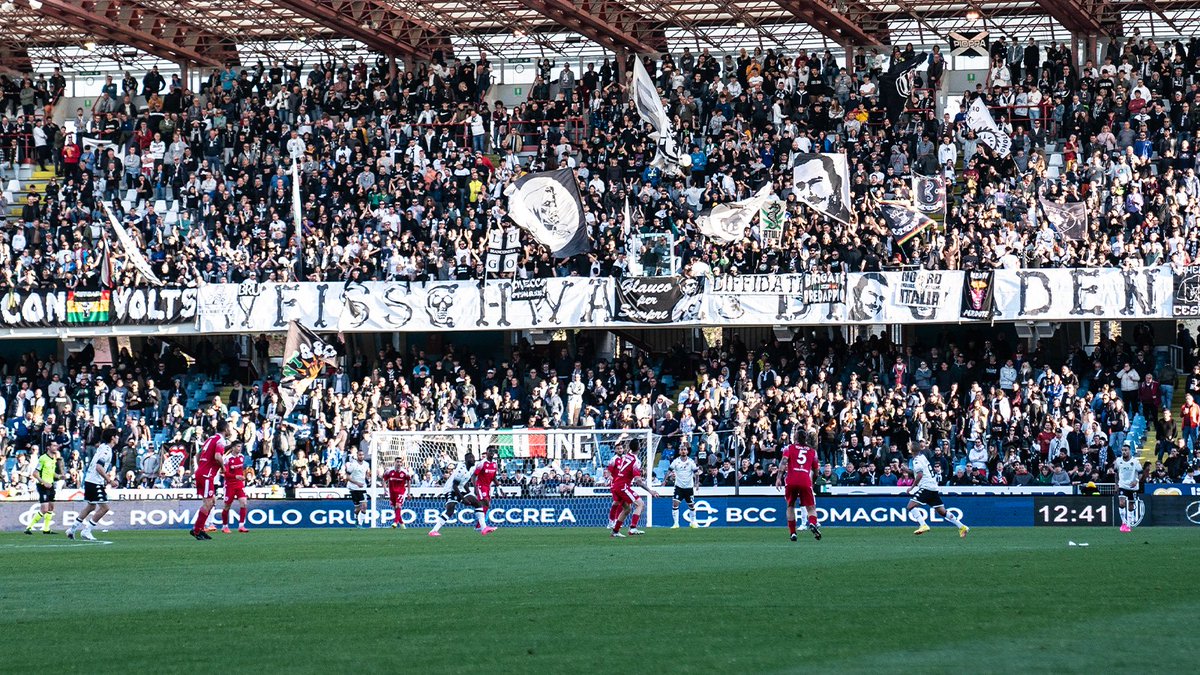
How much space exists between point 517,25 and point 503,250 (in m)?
10.7

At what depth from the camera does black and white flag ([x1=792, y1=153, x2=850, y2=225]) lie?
3944 cm

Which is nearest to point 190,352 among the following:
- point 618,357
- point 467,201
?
point 467,201

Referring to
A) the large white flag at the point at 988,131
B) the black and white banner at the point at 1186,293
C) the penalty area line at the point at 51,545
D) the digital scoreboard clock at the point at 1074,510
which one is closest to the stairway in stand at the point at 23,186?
the penalty area line at the point at 51,545

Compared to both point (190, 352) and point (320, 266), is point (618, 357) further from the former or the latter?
point (190, 352)

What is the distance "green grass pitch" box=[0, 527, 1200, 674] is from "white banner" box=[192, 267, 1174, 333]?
1637 cm

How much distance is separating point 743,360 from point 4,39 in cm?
2666

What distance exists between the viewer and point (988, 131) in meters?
41.0

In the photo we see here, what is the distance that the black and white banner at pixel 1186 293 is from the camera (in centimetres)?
3659

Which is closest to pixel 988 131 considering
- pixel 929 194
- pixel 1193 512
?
pixel 929 194

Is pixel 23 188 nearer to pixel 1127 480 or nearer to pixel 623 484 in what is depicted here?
pixel 623 484

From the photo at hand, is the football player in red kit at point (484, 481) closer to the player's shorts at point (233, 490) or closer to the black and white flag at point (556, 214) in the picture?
the player's shorts at point (233, 490)

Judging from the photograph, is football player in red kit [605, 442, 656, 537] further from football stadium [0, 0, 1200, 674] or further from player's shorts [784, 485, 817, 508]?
player's shorts [784, 485, 817, 508]

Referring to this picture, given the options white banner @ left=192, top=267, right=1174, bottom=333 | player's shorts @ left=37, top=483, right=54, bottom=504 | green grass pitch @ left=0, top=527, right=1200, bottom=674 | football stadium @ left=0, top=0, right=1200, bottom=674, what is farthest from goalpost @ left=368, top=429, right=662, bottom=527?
green grass pitch @ left=0, top=527, right=1200, bottom=674

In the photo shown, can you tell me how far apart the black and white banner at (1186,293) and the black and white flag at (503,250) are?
1530 cm
